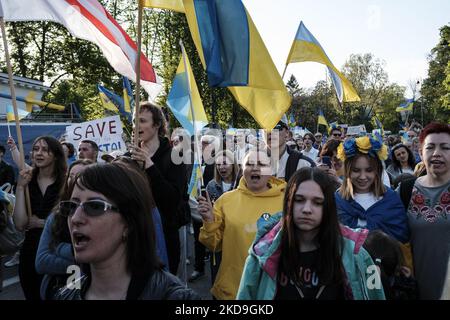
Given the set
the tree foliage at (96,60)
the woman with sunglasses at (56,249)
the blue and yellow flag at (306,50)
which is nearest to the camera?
the woman with sunglasses at (56,249)

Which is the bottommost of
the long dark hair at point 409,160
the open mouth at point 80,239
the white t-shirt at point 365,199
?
the long dark hair at point 409,160

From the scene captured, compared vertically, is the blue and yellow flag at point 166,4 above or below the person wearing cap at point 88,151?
above

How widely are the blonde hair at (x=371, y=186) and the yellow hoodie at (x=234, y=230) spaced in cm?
52

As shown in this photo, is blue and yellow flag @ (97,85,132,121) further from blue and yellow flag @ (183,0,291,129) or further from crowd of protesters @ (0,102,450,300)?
blue and yellow flag @ (183,0,291,129)

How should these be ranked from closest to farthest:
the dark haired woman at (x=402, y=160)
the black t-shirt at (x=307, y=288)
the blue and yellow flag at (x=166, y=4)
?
the black t-shirt at (x=307, y=288), the blue and yellow flag at (x=166, y=4), the dark haired woman at (x=402, y=160)

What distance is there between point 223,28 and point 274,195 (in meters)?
1.39

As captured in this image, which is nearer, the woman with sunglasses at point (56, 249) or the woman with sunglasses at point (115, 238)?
the woman with sunglasses at point (115, 238)

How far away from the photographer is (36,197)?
A: 159 inches

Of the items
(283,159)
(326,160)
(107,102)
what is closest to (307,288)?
Result: (283,159)

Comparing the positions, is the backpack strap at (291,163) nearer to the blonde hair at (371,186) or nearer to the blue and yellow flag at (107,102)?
the blonde hair at (371,186)

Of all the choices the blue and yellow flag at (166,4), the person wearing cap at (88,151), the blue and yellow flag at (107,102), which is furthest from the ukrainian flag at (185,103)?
the blue and yellow flag at (107,102)

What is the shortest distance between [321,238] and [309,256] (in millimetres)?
115

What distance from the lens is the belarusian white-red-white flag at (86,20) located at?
4137 millimetres
